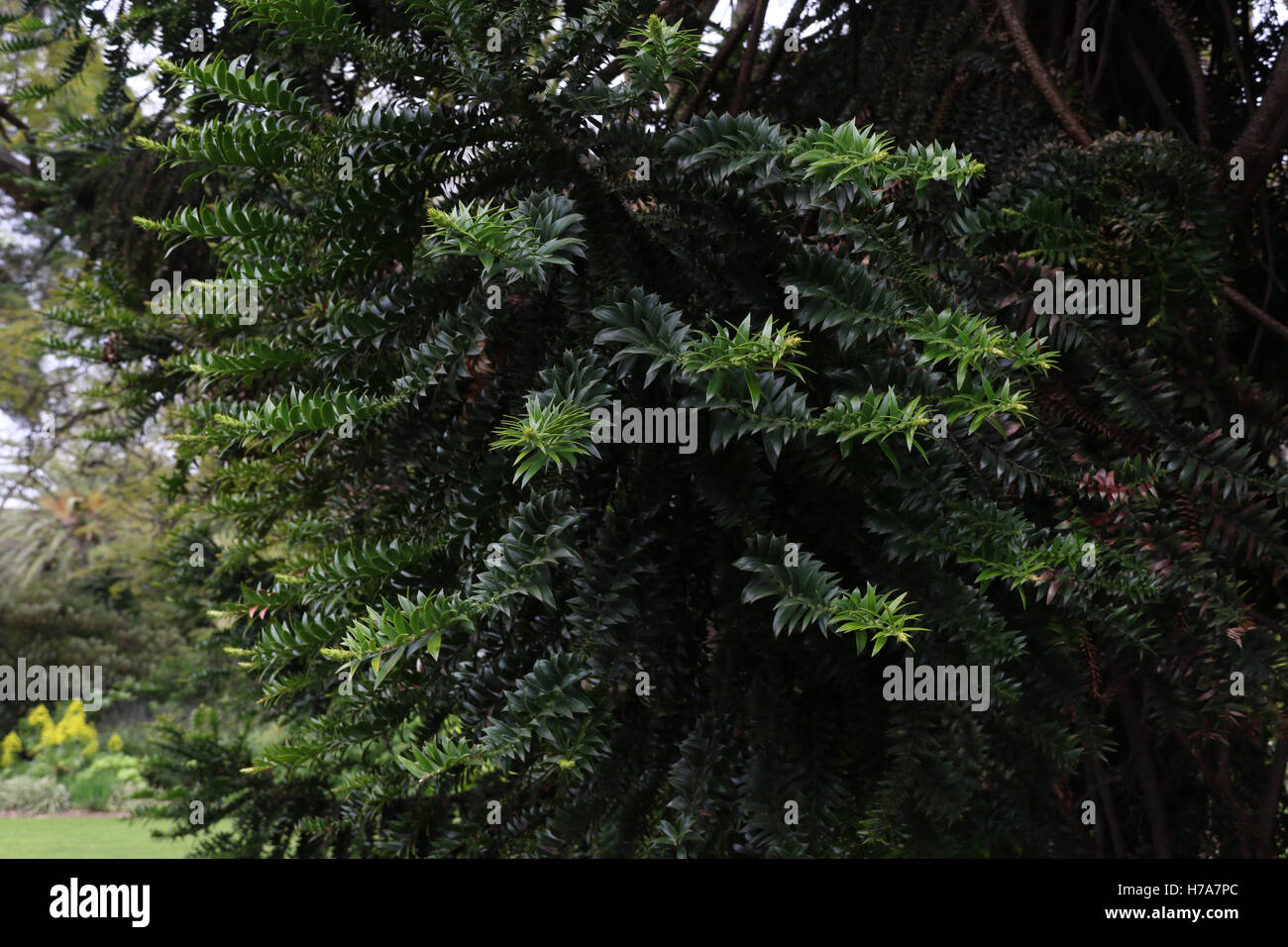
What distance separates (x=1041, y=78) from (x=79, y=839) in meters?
6.22

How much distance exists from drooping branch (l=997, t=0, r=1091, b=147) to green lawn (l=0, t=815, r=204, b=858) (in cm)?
484

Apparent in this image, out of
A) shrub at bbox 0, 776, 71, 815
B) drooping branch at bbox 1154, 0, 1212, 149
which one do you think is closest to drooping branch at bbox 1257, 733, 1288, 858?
drooping branch at bbox 1154, 0, 1212, 149

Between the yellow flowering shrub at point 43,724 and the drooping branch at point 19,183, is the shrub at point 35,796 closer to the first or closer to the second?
the yellow flowering shrub at point 43,724

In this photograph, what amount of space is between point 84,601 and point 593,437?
429 inches

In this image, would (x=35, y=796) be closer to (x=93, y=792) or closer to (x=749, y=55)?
(x=93, y=792)

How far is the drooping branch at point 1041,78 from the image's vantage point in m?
1.51

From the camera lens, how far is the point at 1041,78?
1.58m

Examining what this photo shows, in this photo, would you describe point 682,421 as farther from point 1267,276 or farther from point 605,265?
point 1267,276

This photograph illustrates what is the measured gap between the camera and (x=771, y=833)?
1.01 metres

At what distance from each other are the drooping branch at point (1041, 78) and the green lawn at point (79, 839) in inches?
191
